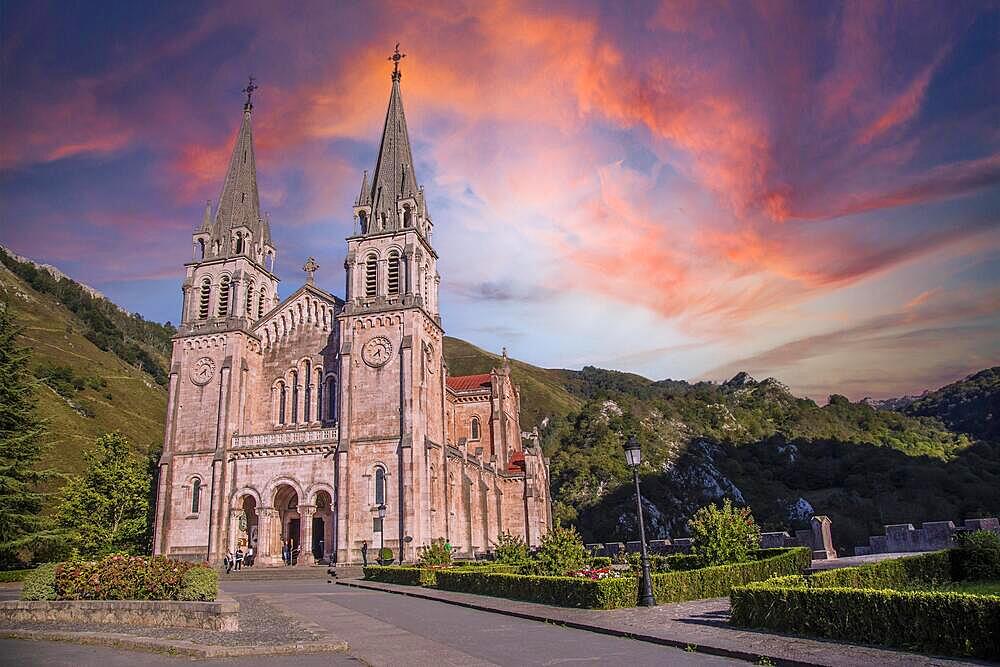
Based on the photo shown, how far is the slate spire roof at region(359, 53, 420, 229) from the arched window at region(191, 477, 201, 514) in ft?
73.6

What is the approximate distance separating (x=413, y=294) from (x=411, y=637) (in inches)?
1345

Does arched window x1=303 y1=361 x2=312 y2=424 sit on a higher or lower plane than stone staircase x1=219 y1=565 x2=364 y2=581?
higher

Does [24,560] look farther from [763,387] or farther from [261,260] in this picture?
[763,387]

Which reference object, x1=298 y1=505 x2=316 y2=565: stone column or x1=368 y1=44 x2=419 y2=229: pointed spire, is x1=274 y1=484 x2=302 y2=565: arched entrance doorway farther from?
x1=368 y1=44 x2=419 y2=229: pointed spire

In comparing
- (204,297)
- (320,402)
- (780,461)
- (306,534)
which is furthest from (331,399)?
(780,461)

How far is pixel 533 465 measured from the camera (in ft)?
194

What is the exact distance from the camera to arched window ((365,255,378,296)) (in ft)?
162

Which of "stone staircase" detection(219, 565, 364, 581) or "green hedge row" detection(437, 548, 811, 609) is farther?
"stone staircase" detection(219, 565, 364, 581)

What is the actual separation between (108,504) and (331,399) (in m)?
16.1

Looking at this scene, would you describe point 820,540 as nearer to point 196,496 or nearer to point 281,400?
point 281,400

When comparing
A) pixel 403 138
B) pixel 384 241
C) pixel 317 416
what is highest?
pixel 403 138

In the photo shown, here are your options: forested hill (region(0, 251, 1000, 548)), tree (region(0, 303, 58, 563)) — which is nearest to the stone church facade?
tree (region(0, 303, 58, 563))

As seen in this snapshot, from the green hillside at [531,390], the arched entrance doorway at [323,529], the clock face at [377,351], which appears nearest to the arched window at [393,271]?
the clock face at [377,351]

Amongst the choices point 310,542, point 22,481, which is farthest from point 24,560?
point 310,542
